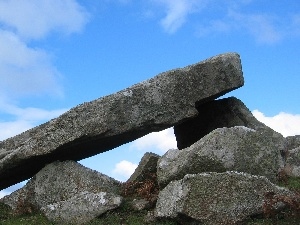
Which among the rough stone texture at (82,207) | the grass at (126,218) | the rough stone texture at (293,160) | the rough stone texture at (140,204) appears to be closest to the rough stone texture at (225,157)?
the rough stone texture at (140,204)

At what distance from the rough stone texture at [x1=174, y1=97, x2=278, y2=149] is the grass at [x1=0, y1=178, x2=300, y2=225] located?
3092 millimetres

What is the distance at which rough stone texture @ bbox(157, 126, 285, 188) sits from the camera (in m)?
16.4

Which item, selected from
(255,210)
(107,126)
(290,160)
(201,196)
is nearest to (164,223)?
(201,196)

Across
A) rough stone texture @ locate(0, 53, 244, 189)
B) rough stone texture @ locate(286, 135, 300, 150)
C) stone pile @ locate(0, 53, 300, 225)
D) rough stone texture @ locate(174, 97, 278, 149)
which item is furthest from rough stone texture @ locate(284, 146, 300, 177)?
rough stone texture @ locate(0, 53, 244, 189)

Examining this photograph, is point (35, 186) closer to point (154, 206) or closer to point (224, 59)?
point (154, 206)

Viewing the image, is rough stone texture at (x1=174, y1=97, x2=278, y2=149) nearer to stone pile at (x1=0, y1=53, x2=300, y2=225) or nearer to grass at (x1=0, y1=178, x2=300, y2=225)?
stone pile at (x1=0, y1=53, x2=300, y2=225)

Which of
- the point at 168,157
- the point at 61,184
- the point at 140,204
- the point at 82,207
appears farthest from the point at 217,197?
the point at 61,184

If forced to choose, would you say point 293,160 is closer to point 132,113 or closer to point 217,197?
point 132,113

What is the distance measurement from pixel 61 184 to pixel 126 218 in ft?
12.8

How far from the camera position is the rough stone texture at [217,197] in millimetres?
15031

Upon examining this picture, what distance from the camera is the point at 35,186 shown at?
66.0 ft

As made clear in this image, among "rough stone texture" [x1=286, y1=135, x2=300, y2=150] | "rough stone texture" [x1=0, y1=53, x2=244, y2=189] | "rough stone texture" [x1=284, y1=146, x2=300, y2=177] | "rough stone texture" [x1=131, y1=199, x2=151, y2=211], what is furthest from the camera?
"rough stone texture" [x1=286, y1=135, x2=300, y2=150]

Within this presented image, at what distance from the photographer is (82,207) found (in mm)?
17531

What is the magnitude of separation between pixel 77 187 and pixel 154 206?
11.6ft
